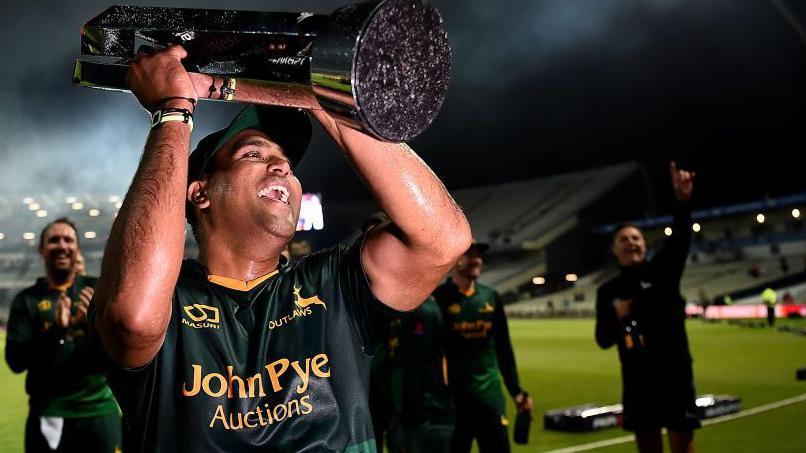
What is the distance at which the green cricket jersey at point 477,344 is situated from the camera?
21.2 ft

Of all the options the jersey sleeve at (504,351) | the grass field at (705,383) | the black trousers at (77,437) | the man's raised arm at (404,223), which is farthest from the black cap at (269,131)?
the grass field at (705,383)

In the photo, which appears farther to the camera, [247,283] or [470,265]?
[470,265]

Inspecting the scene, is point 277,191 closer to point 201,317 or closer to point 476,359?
point 201,317

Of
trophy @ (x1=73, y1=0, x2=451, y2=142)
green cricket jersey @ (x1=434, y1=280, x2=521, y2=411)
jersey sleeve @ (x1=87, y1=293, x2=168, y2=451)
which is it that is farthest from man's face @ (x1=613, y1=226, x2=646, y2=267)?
jersey sleeve @ (x1=87, y1=293, x2=168, y2=451)

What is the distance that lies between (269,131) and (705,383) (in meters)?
12.7

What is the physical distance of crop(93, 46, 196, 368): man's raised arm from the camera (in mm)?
1615

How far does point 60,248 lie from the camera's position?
5.26 meters

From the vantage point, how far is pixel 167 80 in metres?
1.76

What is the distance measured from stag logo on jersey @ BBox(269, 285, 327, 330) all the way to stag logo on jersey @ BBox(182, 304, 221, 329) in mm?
165

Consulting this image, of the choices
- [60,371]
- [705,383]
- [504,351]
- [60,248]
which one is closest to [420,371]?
[504,351]

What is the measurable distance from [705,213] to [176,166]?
193ft

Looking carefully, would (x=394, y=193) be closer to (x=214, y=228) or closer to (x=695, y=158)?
(x=214, y=228)

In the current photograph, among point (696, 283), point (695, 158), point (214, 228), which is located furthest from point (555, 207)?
Result: point (214, 228)

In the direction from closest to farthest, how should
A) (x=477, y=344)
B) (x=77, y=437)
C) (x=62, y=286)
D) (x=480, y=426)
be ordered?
(x=77, y=437) → (x=62, y=286) → (x=480, y=426) → (x=477, y=344)
